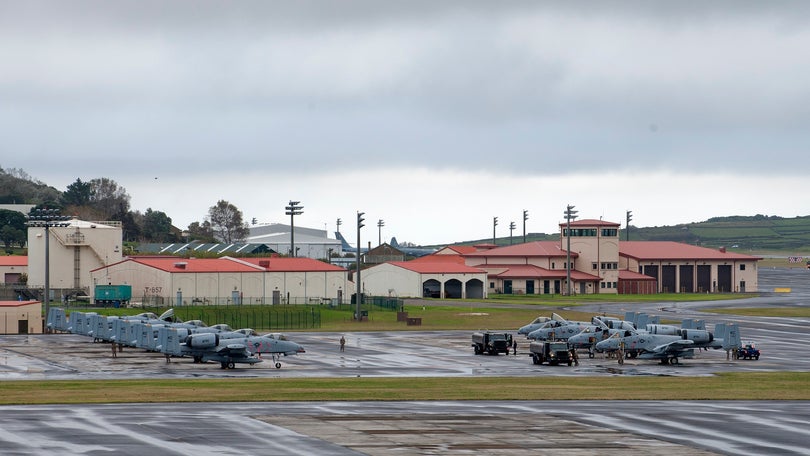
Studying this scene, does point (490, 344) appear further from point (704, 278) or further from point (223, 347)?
point (704, 278)

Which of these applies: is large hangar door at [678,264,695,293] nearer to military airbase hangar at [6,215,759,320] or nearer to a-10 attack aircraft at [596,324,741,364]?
military airbase hangar at [6,215,759,320]

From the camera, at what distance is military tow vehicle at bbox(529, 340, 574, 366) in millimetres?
72875

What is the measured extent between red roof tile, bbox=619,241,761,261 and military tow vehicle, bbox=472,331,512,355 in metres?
104

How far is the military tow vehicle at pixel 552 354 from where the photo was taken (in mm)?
72875

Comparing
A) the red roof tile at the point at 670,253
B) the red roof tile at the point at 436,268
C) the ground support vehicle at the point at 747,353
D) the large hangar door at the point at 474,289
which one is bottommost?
the ground support vehicle at the point at 747,353

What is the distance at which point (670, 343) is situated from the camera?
7588 cm

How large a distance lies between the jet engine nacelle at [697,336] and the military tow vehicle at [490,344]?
497 inches

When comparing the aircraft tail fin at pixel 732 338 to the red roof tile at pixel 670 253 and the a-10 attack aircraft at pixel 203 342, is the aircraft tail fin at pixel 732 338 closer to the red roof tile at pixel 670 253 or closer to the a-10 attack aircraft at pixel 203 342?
the a-10 attack aircraft at pixel 203 342

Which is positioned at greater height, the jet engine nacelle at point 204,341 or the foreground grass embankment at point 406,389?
the jet engine nacelle at point 204,341

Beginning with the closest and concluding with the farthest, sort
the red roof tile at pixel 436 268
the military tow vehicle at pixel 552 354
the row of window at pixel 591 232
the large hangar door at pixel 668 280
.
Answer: the military tow vehicle at pixel 552 354, the red roof tile at pixel 436 268, the row of window at pixel 591 232, the large hangar door at pixel 668 280

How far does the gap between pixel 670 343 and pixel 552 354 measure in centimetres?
902

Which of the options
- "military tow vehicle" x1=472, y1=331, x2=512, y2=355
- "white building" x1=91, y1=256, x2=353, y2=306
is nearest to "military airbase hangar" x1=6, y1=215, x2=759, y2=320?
"white building" x1=91, y1=256, x2=353, y2=306

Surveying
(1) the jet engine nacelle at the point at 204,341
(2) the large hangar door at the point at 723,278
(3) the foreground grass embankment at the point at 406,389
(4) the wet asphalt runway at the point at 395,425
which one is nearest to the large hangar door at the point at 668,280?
(2) the large hangar door at the point at 723,278

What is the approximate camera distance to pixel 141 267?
5108 inches
